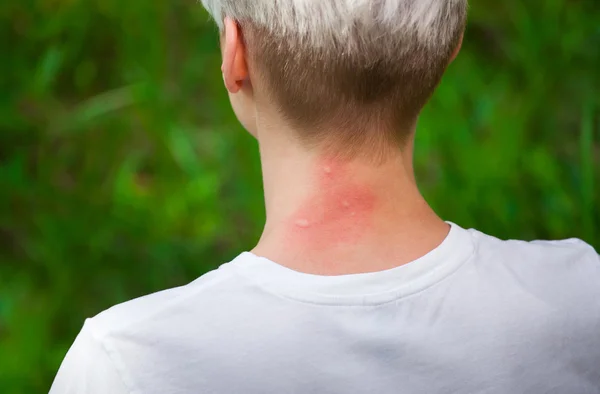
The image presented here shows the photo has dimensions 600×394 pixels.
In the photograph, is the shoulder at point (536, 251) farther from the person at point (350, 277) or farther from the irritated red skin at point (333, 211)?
the irritated red skin at point (333, 211)

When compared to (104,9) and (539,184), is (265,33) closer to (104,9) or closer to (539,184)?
(539,184)

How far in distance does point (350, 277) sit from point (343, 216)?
0.10m

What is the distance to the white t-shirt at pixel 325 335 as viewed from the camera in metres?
0.93

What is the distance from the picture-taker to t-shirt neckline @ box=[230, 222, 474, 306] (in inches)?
36.9

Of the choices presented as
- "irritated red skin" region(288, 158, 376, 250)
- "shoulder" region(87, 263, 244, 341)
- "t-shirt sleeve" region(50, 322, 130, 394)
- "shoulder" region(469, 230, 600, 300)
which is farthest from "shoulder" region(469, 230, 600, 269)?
"t-shirt sleeve" region(50, 322, 130, 394)

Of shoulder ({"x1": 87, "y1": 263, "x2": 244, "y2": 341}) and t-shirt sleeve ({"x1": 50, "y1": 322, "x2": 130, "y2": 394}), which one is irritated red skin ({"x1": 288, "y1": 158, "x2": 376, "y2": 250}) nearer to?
shoulder ({"x1": 87, "y1": 263, "x2": 244, "y2": 341})

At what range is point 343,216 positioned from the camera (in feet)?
3.38

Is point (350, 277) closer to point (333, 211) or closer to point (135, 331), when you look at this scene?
point (333, 211)

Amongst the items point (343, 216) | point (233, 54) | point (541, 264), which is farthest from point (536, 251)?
point (233, 54)

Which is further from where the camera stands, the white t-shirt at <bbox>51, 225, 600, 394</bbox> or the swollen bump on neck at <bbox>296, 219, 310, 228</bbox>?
the swollen bump on neck at <bbox>296, 219, 310, 228</bbox>

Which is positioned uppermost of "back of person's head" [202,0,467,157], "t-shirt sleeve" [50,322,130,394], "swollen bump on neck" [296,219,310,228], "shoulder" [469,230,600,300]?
"back of person's head" [202,0,467,157]

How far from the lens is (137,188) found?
252 cm

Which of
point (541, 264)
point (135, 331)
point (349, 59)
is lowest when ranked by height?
point (541, 264)

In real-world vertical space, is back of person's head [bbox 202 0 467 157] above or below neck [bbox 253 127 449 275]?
above
